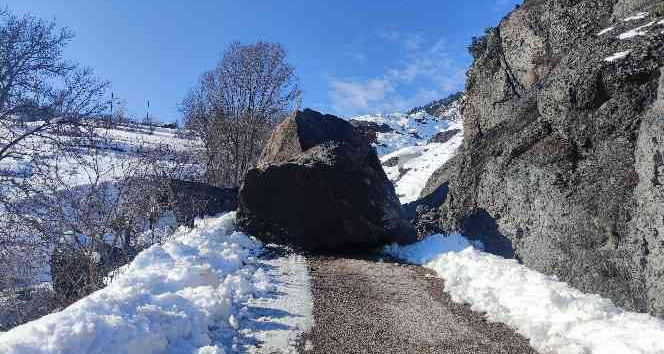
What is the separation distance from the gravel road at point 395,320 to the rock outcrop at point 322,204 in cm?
254

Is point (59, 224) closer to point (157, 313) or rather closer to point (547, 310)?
point (157, 313)

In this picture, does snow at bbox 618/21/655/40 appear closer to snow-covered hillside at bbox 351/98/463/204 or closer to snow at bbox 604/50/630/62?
snow at bbox 604/50/630/62

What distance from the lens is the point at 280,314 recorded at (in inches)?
227

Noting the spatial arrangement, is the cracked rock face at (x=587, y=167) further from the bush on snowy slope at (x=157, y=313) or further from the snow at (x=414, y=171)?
the snow at (x=414, y=171)

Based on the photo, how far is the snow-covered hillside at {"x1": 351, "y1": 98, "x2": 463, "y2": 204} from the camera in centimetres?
2917

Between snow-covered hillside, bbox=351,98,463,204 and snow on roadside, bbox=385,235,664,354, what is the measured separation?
15089 millimetres

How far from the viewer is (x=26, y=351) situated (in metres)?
3.60

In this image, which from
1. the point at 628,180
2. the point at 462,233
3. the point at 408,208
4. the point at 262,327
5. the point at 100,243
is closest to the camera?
the point at 262,327

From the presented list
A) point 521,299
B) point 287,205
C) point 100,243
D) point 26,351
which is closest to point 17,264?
point 100,243

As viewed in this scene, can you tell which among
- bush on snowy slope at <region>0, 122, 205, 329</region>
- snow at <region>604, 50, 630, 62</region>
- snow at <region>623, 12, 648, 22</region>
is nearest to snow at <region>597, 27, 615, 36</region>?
snow at <region>623, 12, 648, 22</region>

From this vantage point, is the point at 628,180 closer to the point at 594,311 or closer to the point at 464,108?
the point at 594,311

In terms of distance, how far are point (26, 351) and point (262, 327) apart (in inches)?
90.7

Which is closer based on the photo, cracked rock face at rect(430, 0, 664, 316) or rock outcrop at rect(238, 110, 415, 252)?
cracked rock face at rect(430, 0, 664, 316)

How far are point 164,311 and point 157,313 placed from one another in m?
0.15
